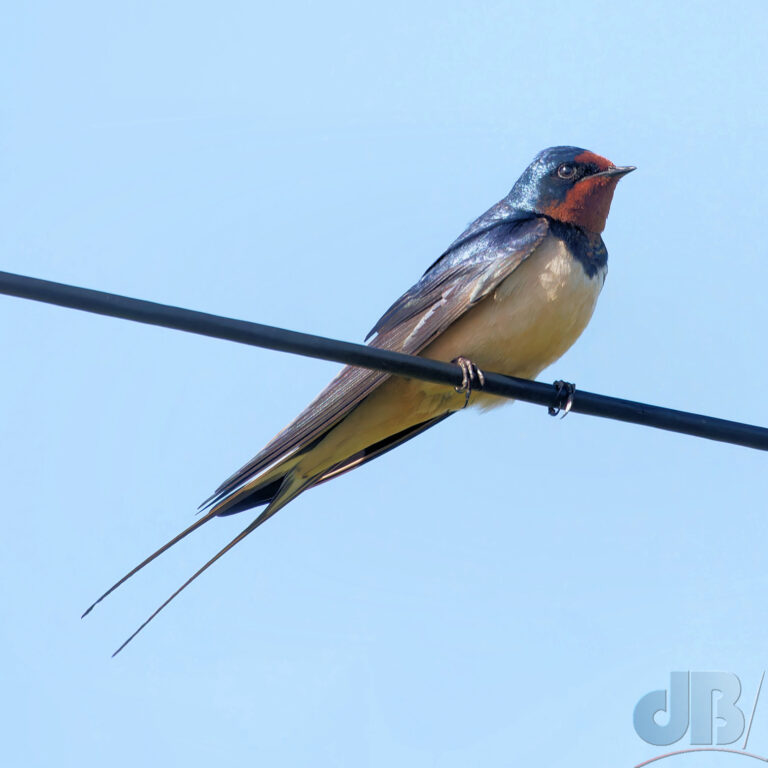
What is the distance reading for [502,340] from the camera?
13.7 feet

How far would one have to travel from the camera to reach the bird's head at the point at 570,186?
15.1ft

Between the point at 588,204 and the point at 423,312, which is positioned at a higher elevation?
the point at 588,204

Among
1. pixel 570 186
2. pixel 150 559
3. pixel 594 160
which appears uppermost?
pixel 594 160

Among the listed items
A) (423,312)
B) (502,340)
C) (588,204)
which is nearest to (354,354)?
(502,340)

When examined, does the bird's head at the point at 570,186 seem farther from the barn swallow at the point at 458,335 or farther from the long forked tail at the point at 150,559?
the long forked tail at the point at 150,559

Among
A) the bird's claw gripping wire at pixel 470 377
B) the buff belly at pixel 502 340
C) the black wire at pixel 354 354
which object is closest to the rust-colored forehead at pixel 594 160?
the buff belly at pixel 502 340

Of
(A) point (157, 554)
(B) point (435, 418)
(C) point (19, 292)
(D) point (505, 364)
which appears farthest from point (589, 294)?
(C) point (19, 292)

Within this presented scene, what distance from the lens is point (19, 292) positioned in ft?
8.00

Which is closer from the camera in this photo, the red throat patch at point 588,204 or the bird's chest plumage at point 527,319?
the bird's chest plumage at point 527,319

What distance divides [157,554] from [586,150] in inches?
96.9

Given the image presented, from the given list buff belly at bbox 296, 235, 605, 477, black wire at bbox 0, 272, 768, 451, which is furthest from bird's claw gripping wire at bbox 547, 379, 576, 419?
buff belly at bbox 296, 235, 605, 477

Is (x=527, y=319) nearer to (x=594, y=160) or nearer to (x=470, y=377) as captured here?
(x=470, y=377)

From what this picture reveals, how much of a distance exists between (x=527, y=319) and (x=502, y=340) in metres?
0.11

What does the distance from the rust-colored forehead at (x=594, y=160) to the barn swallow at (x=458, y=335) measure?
0.10 m
